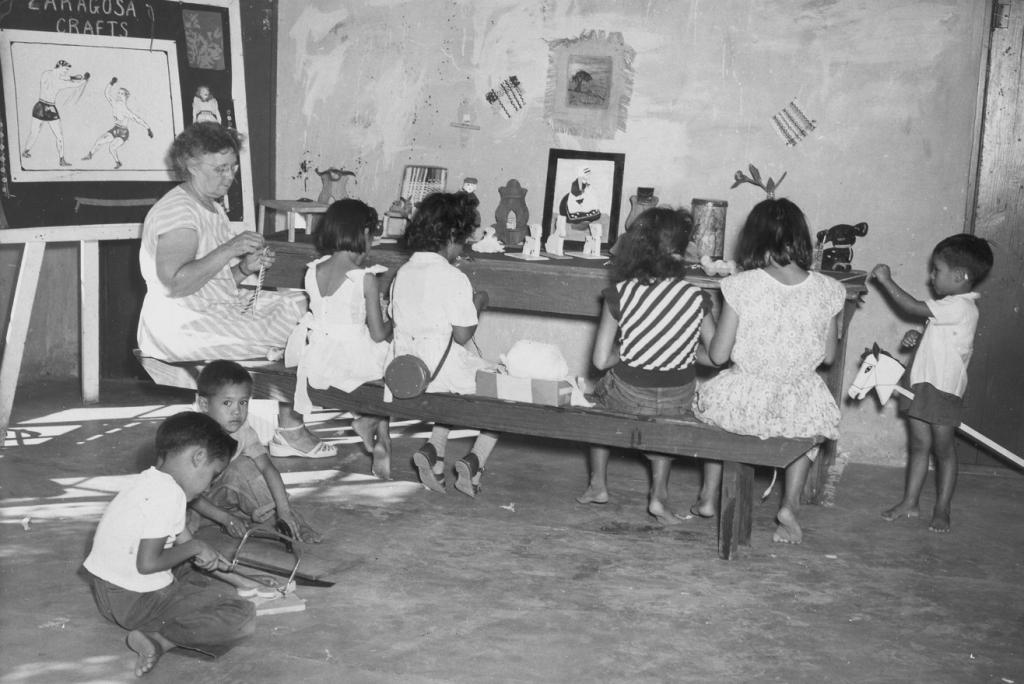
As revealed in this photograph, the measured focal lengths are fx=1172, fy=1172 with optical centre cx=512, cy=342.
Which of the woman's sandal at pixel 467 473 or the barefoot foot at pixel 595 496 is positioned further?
the barefoot foot at pixel 595 496

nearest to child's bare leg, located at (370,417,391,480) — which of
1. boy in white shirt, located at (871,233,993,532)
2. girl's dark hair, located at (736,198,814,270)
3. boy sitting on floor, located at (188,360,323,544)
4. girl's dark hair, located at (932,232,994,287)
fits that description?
boy sitting on floor, located at (188,360,323,544)

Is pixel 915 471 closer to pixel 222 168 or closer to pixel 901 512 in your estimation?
pixel 901 512

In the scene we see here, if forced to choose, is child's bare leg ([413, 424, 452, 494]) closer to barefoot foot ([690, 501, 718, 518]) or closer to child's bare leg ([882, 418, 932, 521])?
barefoot foot ([690, 501, 718, 518])

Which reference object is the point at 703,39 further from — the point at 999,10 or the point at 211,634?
the point at 211,634

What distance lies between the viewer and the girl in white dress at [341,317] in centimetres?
489

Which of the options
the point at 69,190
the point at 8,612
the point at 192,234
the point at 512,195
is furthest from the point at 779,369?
the point at 69,190

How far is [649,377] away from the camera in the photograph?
464 cm

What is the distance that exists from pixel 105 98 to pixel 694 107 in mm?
2861

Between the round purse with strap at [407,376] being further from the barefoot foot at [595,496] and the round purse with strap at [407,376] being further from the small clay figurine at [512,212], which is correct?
the small clay figurine at [512,212]

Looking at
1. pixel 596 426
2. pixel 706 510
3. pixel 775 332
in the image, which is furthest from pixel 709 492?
pixel 775 332

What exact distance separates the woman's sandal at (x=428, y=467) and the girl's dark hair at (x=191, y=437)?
1450mm

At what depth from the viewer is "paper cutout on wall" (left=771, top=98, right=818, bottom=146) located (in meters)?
5.70

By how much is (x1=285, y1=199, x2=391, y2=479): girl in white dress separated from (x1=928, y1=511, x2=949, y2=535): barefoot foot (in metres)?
2.40

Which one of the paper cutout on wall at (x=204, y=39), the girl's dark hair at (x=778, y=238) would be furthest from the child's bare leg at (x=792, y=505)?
the paper cutout on wall at (x=204, y=39)
